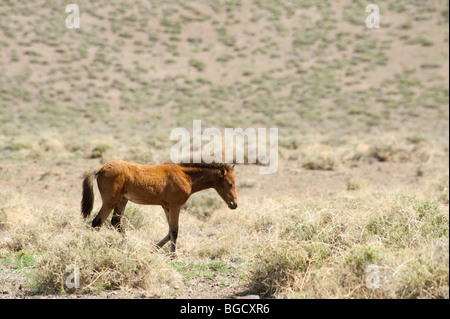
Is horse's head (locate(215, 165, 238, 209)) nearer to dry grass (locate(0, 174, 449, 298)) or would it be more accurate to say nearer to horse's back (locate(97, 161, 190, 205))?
horse's back (locate(97, 161, 190, 205))

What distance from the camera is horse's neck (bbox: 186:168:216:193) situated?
28.0 feet

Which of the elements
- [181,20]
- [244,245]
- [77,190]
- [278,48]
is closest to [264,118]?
[278,48]

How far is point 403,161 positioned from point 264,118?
42.0 feet

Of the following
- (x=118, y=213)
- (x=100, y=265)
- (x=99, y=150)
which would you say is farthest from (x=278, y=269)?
(x=99, y=150)

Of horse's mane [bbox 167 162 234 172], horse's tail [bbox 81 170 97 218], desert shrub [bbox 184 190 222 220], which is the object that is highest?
horse's mane [bbox 167 162 234 172]

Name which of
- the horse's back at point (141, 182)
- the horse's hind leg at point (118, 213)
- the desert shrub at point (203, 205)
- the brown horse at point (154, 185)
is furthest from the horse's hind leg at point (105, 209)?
the desert shrub at point (203, 205)

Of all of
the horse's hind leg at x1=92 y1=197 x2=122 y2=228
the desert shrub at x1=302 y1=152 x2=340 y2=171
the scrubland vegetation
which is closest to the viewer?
the scrubland vegetation

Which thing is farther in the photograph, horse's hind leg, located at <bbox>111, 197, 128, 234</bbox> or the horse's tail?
horse's hind leg, located at <bbox>111, 197, 128, 234</bbox>

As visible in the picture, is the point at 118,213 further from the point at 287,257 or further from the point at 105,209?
the point at 287,257

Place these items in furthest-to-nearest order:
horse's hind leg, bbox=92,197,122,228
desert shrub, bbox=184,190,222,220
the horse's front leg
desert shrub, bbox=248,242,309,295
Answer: desert shrub, bbox=184,190,222,220 → the horse's front leg → horse's hind leg, bbox=92,197,122,228 → desert shrub, bbox=248,242,309,295

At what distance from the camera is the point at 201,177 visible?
857cm

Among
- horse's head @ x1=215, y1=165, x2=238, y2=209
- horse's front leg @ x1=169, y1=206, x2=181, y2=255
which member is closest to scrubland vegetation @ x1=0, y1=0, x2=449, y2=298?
horse's front leg @ x1=169, y1=206, x2=181, y2=255

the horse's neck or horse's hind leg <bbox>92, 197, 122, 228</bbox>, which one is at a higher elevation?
the horse's neck

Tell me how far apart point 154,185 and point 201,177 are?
0.81 m
